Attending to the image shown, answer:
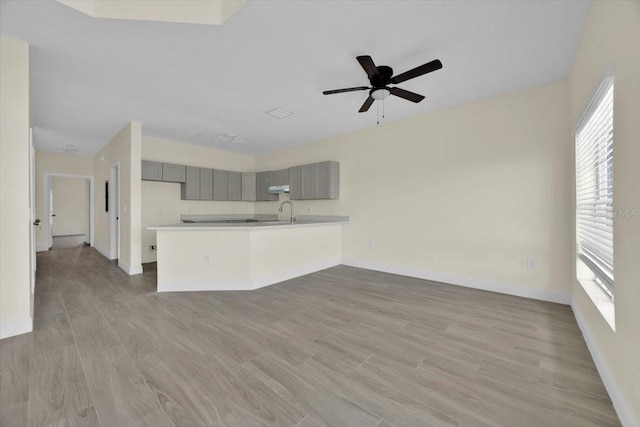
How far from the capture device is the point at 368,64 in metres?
2.13

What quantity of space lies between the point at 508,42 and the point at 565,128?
53.5 inches

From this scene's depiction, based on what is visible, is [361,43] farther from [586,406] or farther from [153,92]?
[586,406]

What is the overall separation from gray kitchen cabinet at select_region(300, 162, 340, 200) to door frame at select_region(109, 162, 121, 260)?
3687 mm

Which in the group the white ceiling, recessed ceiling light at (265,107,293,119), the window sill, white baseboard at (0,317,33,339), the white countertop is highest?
recessed ceiling light at (265,107,293,119)

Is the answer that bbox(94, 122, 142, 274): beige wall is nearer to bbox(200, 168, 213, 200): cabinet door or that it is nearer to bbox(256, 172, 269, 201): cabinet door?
bbox(200, 168, 213, 200): cabinet door

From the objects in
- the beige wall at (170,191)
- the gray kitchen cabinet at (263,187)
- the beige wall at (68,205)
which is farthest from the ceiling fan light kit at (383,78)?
the beige wall at (68,205)

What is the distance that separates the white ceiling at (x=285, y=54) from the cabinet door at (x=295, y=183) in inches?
68.6

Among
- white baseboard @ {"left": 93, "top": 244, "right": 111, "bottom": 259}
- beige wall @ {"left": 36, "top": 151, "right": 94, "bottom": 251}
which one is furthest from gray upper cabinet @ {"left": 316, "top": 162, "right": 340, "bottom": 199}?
beige wall @ {"left": 36, "top": 151, "right": 94, "bottom": 251}

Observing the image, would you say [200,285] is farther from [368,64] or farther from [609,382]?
[609,382]

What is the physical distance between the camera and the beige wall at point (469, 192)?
2979 millimetres

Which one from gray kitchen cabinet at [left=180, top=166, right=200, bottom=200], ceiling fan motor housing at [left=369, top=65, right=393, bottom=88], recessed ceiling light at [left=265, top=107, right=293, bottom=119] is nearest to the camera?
ceiling fan motor housing at [left=369, top=65, right=393, bottom=88]

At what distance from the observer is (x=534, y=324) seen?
7.86ft

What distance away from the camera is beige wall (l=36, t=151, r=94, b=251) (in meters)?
6.30

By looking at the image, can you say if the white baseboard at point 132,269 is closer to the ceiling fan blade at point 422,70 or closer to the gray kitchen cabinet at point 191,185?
the gray kitchen cabinet at point 191,185
